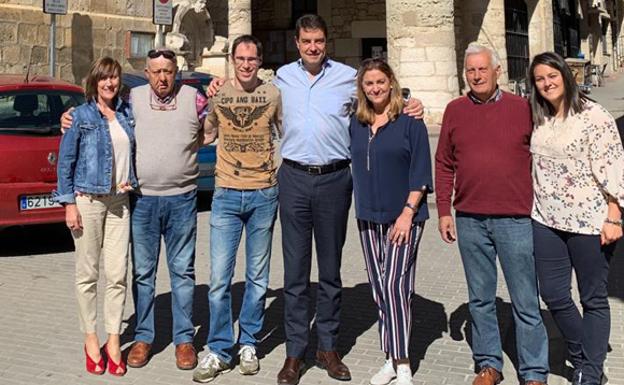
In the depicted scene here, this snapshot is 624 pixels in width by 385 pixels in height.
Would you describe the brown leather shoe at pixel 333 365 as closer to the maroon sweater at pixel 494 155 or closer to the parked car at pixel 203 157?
the maroon sweater at pixel 494 155

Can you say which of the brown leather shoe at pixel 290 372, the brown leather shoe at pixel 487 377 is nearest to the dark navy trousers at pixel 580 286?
the brown leather shoe at pixel 487 377

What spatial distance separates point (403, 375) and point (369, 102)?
56.5 inches

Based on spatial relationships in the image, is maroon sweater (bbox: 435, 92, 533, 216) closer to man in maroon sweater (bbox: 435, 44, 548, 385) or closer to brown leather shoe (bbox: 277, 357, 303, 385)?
man in maroon sweater (bbox: 435, 44, 548, 385)

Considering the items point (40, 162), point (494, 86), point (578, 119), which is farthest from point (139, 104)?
point (40, 162)

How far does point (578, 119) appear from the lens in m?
3.56

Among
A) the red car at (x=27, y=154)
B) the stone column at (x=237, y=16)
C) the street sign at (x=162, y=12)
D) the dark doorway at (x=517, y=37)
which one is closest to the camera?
the red car at (x=27, y=154)

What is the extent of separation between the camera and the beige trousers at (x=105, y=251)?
13.6ft

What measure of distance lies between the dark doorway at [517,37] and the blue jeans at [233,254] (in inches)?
694

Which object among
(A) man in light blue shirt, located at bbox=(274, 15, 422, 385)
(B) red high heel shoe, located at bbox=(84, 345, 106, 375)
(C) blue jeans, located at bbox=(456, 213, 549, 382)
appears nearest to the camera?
(C) blue jeans, located at bbox=(456, 213, 549, 382)

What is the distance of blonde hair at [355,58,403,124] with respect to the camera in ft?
12.7

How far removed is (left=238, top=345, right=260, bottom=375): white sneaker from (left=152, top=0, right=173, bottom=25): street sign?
895cm

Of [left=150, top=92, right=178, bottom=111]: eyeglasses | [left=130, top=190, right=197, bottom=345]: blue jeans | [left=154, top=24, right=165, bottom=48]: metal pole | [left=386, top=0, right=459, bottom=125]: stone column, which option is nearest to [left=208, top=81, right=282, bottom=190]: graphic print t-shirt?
[left=150, top=92, right=178, bottom=111]: eyeglasses

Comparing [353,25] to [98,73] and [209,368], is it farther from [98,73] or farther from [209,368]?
[209,368]

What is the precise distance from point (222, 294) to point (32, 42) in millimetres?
9119
